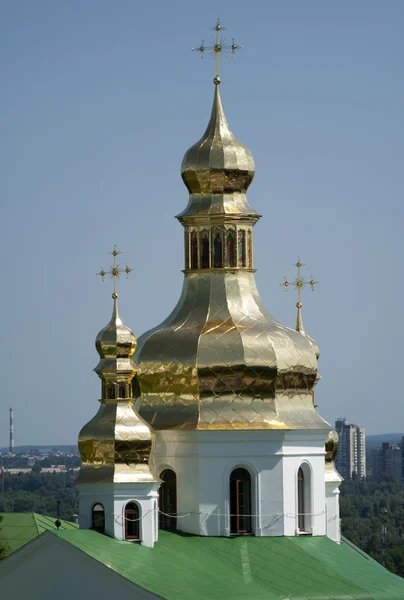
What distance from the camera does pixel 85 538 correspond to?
4125 centimetres

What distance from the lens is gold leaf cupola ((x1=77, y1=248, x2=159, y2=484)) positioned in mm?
42531

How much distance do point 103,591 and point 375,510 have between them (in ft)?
312

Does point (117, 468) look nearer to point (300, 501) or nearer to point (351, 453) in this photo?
point (300, 501)

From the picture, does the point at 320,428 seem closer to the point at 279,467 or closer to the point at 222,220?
the point at 279,467

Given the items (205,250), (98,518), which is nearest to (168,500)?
(98,518)

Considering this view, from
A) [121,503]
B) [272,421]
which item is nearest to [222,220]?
[272,421]

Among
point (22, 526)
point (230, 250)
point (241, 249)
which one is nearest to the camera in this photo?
point (230, 250)

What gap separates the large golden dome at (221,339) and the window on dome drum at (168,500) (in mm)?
1074

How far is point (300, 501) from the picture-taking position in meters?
46.3

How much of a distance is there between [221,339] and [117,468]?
4550 mm

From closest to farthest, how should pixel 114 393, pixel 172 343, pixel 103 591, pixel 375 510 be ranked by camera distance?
pixel 103 591
pixel 114 393
pixel 172 343
pixel 375 510

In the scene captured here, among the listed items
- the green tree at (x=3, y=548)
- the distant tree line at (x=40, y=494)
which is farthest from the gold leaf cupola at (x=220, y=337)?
the distant tree line at (x=40, y=494)

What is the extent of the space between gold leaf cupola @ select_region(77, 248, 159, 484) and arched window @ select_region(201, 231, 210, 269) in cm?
423

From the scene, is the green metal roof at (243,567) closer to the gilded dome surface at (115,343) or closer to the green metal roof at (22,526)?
the gilded dome surface at (115,343)
